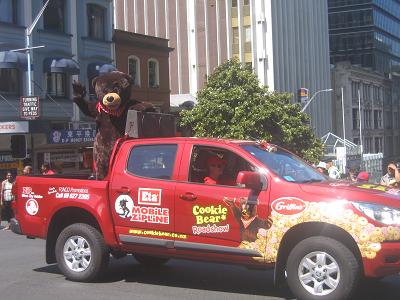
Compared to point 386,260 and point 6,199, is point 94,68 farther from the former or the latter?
point 386,260

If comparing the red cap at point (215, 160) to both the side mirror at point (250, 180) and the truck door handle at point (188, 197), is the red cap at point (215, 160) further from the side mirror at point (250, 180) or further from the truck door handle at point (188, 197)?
the side mirror at point (250, 180)

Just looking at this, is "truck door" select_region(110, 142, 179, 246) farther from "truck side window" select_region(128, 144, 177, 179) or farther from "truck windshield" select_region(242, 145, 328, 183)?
"truck windshield" select_region(242, 145, 328, 183)

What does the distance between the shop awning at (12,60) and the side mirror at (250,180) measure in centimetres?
2090

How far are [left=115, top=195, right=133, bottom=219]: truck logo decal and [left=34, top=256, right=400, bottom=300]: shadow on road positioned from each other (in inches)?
41.7

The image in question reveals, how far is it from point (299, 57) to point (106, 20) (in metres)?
29.8

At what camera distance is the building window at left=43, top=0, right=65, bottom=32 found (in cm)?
2973

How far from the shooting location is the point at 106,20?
3325 cm

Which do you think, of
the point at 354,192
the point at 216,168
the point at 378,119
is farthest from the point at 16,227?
the point at 378,119

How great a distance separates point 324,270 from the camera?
6.57 meters

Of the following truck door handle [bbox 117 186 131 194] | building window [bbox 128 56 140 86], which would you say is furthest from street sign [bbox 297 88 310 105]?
truck door handle [bbox 117 186 131 194]

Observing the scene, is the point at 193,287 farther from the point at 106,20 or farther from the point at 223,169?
the point at 106,20

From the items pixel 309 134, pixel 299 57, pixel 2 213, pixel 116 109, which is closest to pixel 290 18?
pixel 299 57

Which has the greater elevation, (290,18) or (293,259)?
(290,18)

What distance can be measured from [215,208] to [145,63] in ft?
99.0
